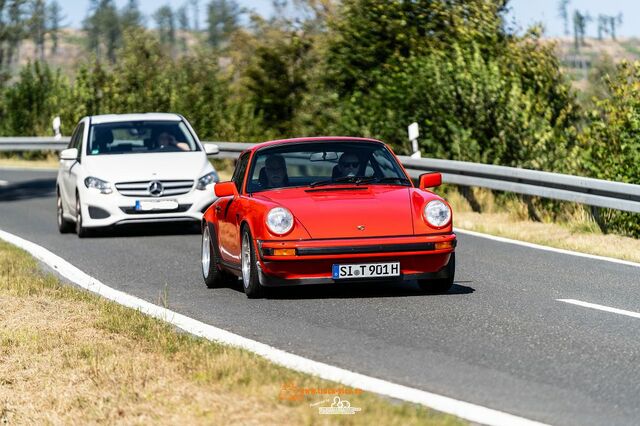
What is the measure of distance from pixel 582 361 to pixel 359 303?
288 cm

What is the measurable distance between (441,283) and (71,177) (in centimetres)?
843

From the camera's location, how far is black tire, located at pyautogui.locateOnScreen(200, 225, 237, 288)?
11594mm

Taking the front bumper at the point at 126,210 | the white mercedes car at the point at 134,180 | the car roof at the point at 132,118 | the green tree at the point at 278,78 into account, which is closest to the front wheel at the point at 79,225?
the white mercedes car at the point at 134,180

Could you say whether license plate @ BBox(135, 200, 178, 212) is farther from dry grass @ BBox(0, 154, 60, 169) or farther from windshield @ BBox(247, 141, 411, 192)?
dry grass @ BBox(0, 154, 60, 169)

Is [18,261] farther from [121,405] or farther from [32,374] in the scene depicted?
[121,405]

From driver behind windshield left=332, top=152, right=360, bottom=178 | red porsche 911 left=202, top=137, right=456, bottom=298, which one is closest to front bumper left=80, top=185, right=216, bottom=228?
red porsche 911 left=202, top=137, right=456, bottom=298

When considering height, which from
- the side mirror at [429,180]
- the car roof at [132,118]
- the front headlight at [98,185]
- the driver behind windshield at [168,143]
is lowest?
the front headlight at [98,185]

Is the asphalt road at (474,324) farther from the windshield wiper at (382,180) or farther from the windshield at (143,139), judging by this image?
the windshield at (143,139)

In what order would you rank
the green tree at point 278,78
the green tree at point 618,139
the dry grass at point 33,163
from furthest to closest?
the green tree at point 278,78 → the dry grass at point 33,163 → the green tree at point 618,139

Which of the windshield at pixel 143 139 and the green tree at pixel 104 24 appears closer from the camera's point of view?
the windshield at pixel 143 139

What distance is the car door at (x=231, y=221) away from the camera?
1102 centimetres

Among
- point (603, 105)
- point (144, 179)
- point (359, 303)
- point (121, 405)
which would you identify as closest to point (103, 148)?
point (144, 179)

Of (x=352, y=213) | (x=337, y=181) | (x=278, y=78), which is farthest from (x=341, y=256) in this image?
(x=278, y=78)

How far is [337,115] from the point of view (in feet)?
84.8
